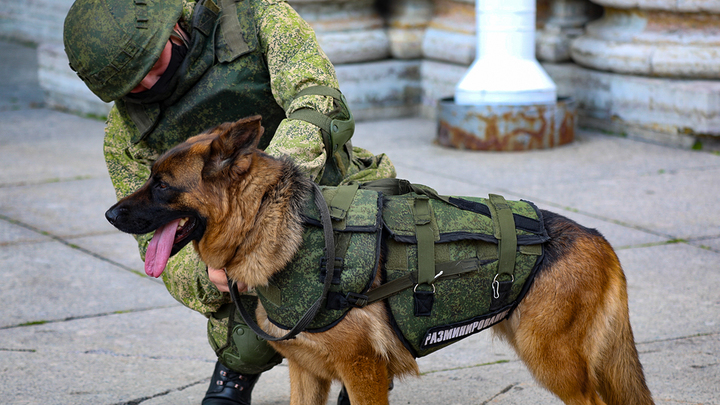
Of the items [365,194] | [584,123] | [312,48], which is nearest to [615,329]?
[365,194]

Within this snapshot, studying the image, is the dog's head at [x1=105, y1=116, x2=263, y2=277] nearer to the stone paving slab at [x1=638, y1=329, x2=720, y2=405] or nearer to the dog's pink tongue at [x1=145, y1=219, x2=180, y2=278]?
the dog's pink tongue at [x1=145, y1=219, x2=180, y2=278]

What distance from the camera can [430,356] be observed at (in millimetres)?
3752

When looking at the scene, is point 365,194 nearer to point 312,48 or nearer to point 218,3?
point 312,48

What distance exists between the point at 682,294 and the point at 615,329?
1691mm

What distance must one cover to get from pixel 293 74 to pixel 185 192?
811 mm

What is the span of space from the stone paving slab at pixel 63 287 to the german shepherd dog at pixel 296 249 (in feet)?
6.09

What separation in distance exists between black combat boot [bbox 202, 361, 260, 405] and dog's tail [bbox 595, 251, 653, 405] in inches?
55.9

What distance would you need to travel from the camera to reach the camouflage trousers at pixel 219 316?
3.05 meters

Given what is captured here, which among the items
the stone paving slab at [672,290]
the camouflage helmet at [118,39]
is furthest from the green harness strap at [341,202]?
the stone paving slab at [672,290]

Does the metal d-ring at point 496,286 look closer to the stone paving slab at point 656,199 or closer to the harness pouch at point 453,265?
the harness pouch at point 453,265

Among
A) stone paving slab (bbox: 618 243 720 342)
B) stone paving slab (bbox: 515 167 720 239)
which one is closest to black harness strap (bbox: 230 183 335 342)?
stone paving slab (bbox: 618 243 720 342)

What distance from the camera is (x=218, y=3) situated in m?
3.30

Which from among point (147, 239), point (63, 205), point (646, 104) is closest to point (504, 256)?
point (147, 239)

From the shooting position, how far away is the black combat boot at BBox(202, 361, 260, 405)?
3.18 meters
